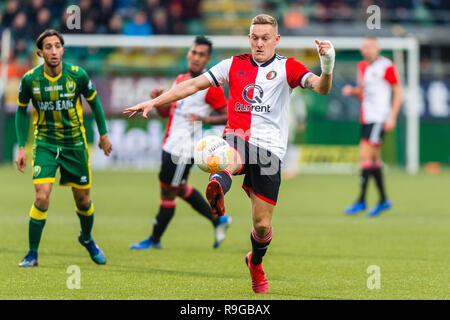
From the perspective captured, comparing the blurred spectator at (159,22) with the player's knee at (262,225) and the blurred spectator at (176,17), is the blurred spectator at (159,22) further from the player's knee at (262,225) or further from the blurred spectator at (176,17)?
the player's knee at (262,225)

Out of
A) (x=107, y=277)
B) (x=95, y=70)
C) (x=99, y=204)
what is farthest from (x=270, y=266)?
(x=95, y=70)

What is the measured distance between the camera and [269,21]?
6234mm

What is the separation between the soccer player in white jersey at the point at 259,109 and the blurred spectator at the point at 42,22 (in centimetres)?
1484

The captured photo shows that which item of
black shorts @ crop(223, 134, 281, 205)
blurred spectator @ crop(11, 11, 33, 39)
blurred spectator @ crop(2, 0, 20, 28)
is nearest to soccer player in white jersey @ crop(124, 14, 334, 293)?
black shorts @ crop(223, 134, 281, 205)

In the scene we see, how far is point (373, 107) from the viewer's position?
12.7 meters

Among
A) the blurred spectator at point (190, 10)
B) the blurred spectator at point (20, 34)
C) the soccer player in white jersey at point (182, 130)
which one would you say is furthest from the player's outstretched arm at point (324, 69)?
the blurred spectator at point (190, 10)

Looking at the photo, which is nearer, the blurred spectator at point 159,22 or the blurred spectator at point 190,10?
the blurred spectator at point 159,22

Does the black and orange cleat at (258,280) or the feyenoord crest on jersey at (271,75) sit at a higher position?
the feyenoord crest on jersey at (271,75)

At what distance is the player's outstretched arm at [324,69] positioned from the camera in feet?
18.9

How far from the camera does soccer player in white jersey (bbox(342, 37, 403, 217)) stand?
12531 millimetres

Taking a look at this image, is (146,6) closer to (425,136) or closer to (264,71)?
(425,136)

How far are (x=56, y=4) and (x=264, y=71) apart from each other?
52.8 ft

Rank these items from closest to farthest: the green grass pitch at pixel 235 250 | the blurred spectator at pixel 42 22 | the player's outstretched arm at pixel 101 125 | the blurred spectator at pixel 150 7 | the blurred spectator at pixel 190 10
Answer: the green grass pitch at pixel 235 250 < the player's outstretched arm at pixel 101 125 < the blurred spectator at pixel 42 22 < the blurred spectator at pixel 150 7 < the blurred spectator at pixel 190 10

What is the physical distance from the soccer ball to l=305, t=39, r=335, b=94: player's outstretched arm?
788 millimetres
